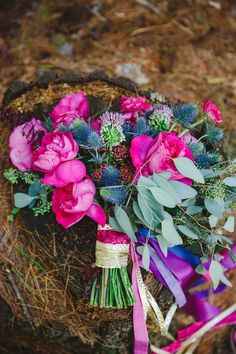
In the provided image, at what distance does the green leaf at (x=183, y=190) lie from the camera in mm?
1303

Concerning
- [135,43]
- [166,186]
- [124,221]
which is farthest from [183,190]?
[135,43]

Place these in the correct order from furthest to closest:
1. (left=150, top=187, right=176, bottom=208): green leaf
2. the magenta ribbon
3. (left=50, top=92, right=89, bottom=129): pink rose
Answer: the magenta ribbon < (left=50, top=92, right=89, bottom=129): pink rose < (left=150, top=187, right=176, bottom=208): green leaf

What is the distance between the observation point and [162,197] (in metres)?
1.27

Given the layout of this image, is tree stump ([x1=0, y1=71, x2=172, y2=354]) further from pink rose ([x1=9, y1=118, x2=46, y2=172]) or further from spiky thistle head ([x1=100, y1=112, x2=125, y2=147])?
spiky thistle head ([x1=100, y1=112, x2=125, y2=147])

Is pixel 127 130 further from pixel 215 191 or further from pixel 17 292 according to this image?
pixel 17 292

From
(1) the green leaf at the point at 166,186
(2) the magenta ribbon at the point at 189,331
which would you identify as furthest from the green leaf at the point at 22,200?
(2) the magenta ribbon at the point at 189,331

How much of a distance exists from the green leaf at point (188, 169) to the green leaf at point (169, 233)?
4.5 inches

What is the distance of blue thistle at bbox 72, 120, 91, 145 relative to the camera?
1340 mm

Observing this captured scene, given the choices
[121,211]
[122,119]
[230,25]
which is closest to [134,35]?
[230,25]

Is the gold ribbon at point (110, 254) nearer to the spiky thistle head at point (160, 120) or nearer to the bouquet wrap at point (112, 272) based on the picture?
the bouquet wrap at point (112, 272)

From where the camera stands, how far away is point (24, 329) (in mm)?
1572

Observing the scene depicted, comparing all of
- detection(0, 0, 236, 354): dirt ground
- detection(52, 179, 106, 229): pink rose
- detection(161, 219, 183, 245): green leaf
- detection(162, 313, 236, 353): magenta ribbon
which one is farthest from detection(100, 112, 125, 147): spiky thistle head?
detection(0, 0, 236, 354): dirt ground

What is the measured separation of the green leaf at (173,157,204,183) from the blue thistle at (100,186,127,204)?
0.14m

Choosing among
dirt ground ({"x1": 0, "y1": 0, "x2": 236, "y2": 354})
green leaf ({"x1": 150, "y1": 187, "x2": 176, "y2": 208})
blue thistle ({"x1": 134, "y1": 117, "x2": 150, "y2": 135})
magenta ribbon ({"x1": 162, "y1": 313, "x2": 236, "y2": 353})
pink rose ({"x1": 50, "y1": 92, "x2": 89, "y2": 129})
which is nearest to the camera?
green leaf ({"x1": 150, "y1": 187, "x2": 176, "y2": 208})
